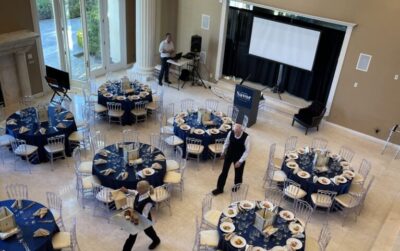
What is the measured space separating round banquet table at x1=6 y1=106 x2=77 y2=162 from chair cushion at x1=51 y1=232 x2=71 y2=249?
10.4ft

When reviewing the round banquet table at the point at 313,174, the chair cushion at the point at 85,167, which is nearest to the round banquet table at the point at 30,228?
the chair cushion at the point at 85,167

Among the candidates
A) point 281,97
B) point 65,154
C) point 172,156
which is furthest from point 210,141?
point 281,97

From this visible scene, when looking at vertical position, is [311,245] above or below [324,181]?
below

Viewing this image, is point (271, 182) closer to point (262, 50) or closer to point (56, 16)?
point (262, 50)

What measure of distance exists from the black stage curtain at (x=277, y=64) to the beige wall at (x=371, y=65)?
0.71 metres

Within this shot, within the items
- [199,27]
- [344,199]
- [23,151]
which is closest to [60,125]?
[23,151]

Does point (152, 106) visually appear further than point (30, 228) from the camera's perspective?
Yes

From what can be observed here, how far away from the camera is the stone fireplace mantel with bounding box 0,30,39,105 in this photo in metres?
10.8

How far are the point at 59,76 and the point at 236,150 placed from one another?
636 centimetres

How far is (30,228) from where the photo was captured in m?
6.38

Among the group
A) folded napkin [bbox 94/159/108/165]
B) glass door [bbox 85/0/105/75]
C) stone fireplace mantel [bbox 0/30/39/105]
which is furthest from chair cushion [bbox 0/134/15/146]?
glass door [bbox 85/0/105/75]

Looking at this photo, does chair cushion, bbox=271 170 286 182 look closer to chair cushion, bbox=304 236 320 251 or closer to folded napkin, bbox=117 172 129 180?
chair cushion, bbox=304 236 320 251

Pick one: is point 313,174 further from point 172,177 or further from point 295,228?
point 172,177

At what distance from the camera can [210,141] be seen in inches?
384
